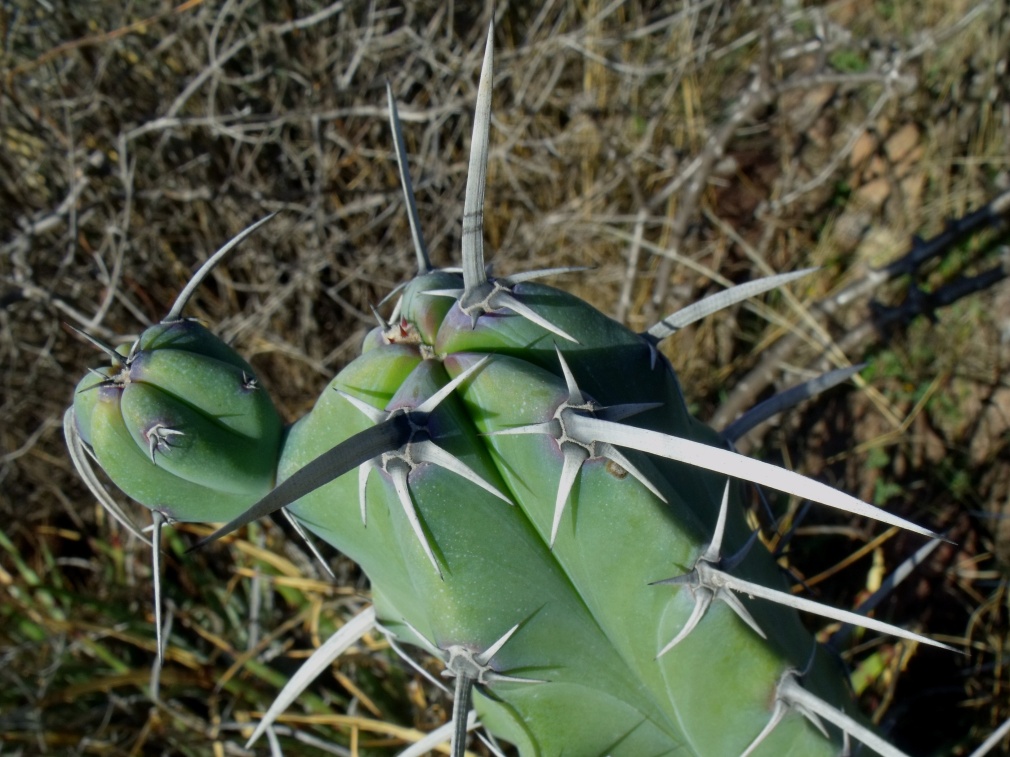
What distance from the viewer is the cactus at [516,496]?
861 mm

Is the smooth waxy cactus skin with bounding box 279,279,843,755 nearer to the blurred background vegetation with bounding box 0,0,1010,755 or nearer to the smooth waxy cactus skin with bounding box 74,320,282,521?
the smooth waxy cactus skin with bounding box 74,320,282,521

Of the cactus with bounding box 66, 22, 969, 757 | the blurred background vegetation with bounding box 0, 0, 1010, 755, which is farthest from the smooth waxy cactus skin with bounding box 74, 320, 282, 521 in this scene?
the blurred background vegetation with bounding box 0, 0, 1010, 755

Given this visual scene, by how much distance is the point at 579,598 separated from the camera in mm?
975

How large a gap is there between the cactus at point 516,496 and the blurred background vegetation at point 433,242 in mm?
1047

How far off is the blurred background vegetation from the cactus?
1047 millimetres

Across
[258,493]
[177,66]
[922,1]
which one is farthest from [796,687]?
[922,1]

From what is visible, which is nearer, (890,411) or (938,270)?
(890,411)

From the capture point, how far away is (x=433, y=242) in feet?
8.31

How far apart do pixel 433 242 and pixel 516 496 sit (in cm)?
171

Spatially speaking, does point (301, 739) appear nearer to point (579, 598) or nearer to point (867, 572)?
point (579, 598)

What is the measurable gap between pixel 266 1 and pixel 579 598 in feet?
7.49

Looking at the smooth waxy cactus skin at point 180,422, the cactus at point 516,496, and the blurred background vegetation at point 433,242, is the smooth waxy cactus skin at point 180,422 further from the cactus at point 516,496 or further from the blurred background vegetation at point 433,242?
the blurred background vegetation at point 433,242

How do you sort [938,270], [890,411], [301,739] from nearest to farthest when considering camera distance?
[301,739] < [890,411] < [938,270]

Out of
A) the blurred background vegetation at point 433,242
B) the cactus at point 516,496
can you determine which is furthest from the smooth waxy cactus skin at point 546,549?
the blurred background vegetation at point 433,242
